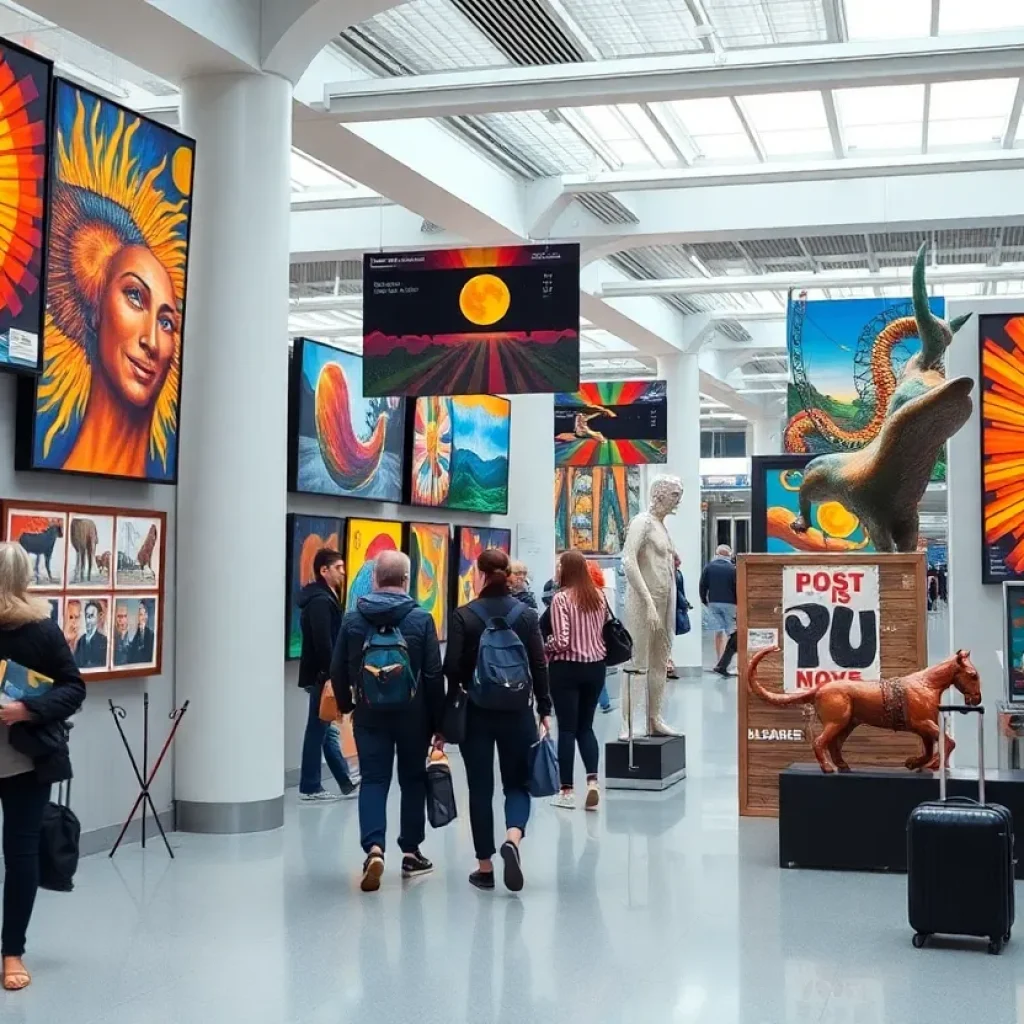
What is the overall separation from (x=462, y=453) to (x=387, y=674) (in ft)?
24.5

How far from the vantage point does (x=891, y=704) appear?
7957mm

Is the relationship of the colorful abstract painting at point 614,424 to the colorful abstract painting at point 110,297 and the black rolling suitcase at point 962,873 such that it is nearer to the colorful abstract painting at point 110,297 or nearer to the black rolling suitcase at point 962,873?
the colorful abstract painting at point 110,297

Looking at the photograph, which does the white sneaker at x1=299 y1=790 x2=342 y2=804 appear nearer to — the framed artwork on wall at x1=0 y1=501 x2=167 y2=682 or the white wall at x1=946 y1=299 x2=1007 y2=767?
the framed artwork on wall at x1=0 y1=501 x2=167 y2=682

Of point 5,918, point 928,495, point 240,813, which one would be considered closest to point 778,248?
point 240,813

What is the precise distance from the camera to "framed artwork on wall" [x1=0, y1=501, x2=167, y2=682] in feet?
26.5

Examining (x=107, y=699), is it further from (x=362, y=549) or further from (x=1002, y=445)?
(x=1002, y=445)

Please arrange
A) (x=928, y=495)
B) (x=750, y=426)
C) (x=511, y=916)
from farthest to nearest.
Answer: (x=928, y=495) < (x=750, y=426) < (x=511, y=916)

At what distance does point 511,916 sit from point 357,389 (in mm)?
6254

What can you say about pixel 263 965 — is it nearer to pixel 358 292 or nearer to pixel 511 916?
pixel 511 916

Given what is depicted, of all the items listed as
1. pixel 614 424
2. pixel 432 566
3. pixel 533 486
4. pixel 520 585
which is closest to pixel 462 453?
pixel 432 566

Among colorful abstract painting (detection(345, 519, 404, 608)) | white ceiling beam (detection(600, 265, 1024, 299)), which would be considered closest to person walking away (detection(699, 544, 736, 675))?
white ceiling beam (detection(600, 265, 1024, 299))

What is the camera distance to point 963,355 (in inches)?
436

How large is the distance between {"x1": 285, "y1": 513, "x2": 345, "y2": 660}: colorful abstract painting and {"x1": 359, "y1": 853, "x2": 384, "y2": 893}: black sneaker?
149 inches

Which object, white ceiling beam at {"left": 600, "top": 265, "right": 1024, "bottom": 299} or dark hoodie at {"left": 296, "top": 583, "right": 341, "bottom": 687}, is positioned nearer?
dark hoodie at {"left": 296, "top": 583, "right": 341, "bottom": 687}
